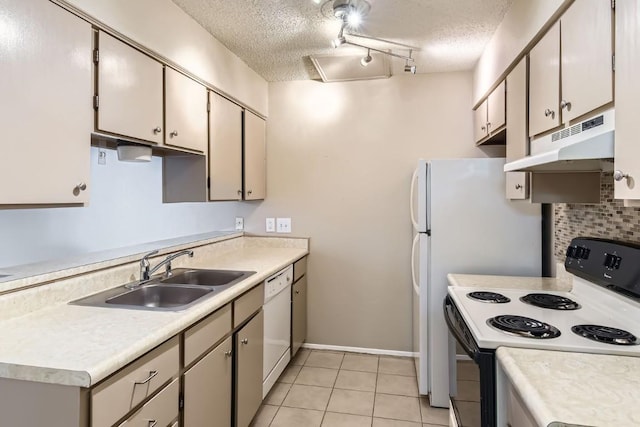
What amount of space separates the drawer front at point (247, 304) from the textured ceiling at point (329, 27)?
1.56m

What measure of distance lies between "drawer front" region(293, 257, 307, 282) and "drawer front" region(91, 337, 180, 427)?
5.09ft

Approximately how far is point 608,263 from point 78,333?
1962 millimetres

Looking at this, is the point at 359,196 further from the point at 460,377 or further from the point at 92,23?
the point at 92,23

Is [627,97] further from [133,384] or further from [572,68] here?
[133,384]

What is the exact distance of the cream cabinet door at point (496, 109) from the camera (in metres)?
2.21

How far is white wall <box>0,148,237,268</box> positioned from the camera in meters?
1.60

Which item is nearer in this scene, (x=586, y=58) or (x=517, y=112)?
(x=586, y=58)

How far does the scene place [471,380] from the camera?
1394 mm

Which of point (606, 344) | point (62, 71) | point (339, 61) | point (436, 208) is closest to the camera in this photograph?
point (606, 344)

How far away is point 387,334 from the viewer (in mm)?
3154

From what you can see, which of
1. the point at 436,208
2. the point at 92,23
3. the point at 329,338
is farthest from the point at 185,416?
the point at 329,338

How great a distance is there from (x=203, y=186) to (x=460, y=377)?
70.0 inches

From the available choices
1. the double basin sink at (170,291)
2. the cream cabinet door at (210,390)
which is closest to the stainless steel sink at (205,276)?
the double basin sink at (170,291)

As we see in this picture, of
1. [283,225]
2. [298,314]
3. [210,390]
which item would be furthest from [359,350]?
[210,390]
